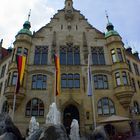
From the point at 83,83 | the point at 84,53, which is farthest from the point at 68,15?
the point at 83,83

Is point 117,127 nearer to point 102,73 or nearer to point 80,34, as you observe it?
point 102,73

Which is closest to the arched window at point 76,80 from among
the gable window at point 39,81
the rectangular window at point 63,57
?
the rectangular window at point 63,57

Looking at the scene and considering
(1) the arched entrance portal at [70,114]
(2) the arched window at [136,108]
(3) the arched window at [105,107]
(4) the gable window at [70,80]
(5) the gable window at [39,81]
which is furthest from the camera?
(2) the arched window at [136,108]

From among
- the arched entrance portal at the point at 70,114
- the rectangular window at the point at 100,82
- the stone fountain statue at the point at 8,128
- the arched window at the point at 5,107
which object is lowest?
the stone fountain statue at the point at 8,128

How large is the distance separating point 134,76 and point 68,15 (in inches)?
621

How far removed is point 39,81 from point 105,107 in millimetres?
10040

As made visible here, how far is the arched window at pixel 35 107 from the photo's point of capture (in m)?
24.3

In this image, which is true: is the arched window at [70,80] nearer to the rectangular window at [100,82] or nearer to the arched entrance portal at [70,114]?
the arched entrance portal at [70,114]

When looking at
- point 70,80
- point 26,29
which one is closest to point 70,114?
point 70,80

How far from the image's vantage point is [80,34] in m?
30.9

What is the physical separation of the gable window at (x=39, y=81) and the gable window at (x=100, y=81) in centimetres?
739

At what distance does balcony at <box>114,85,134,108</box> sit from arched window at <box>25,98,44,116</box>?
1059cm

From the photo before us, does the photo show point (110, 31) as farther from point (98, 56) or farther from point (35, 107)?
point (35, 107)

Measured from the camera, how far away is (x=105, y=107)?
25.1 m
